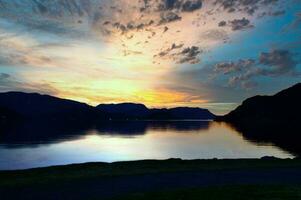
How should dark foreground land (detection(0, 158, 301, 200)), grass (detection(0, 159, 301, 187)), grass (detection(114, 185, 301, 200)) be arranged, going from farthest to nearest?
grass (detection(0, 159, 301, 187)) → dark foreground land (detection(0, 158, 301, 200)) → grass (detection(114, 185, 301, 200))

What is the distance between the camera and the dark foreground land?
60.3 ft

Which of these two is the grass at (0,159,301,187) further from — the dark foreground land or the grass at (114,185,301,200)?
the grass at (114,185,301,200)

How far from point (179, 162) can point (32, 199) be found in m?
17.1

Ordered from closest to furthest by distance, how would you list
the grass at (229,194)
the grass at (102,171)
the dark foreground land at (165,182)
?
the grass at (229,194)
the dark foreground land at (165,182)
the grass at (102,171)

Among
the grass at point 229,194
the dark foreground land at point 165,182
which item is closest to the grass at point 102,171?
the dark foreground land at point 165,182

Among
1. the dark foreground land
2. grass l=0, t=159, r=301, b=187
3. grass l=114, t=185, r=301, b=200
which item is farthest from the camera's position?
grass l=0, t=159, r=301, b=187

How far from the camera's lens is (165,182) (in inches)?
887

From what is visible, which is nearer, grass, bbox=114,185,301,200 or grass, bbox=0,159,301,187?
grass, bbox=114,185,301,200

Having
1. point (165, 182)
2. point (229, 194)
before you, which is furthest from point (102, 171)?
point (229, 194)

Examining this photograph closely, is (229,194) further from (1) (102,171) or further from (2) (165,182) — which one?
(1) (102,171)

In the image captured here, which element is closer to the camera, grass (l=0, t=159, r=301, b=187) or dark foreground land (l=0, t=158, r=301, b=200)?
dark foreground land (l=0, t=158, r=301, b=200)

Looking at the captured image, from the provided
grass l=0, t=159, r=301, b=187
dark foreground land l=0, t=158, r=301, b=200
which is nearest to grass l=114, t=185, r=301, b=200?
dark foreground land l=0, t=158, r=301, b=200

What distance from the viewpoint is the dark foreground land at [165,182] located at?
1839cm

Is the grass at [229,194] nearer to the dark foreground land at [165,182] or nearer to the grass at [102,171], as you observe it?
the dark foreground land at [165,182]
